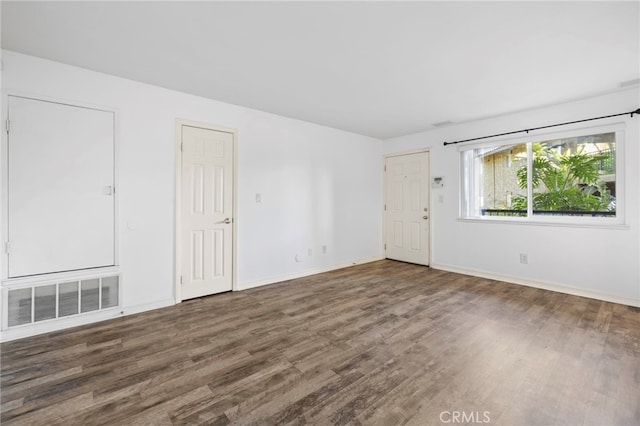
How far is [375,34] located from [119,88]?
269 centimetres

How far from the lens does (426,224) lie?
5316mm

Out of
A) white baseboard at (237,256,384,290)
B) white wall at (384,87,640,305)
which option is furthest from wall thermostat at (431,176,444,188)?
white baseboard at (237,256,384,290)

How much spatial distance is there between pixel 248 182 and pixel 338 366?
9.00ft

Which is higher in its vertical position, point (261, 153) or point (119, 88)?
point (119, 88)

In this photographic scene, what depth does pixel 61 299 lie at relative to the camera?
2727mm

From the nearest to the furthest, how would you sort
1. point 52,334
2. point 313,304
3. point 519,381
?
point 519,381 < point 52,334 < point 313,304

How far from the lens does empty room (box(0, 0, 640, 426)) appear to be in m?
1.90

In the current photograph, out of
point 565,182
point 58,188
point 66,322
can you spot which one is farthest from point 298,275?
point 565,182

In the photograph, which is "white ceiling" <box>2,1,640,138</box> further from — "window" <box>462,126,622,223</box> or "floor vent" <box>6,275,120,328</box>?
"floor vent" <box>6,275,120,328</box>

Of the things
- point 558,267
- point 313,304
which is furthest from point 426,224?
point 313,304

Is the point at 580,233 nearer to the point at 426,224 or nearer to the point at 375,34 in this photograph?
the point at 426,224

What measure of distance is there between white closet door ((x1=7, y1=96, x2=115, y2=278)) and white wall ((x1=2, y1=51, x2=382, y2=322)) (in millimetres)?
136

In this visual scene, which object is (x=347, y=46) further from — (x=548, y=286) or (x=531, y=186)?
(x=548, y=286)

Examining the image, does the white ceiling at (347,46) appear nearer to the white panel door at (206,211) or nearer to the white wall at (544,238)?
the white wall at (544,238)
